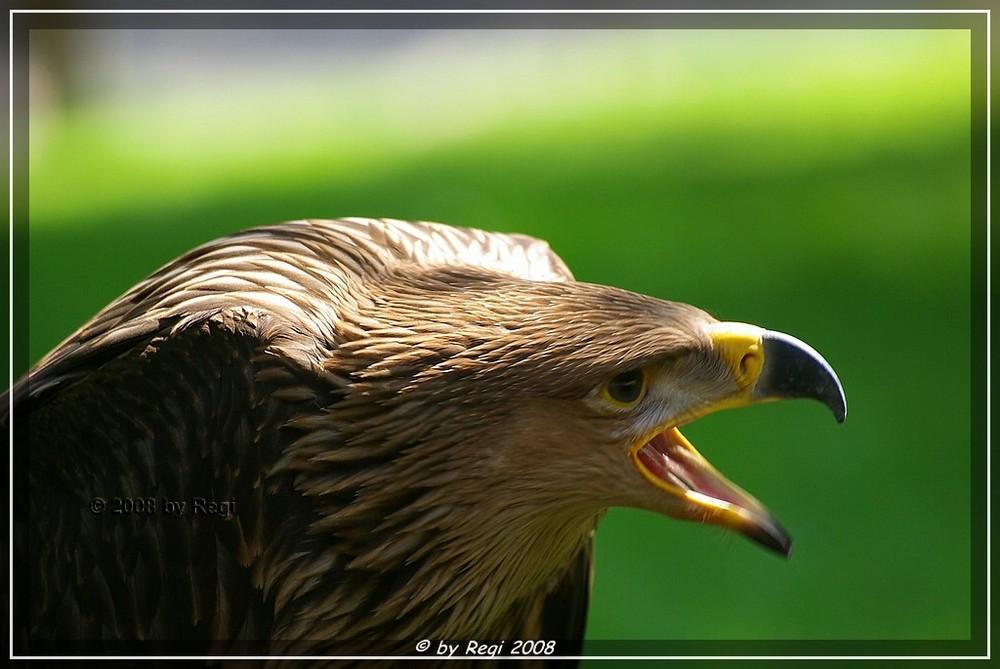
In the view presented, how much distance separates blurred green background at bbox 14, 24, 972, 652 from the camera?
2145mm

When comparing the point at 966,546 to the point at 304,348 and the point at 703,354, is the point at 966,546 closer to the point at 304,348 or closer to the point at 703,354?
the point at 703,354

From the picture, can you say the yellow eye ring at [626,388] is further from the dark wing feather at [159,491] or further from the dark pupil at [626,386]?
the dark wing feather at [159,491]

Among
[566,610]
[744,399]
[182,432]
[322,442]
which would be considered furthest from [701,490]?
[182,432]

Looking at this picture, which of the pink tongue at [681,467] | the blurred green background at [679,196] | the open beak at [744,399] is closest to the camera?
the open beak at [744,399]

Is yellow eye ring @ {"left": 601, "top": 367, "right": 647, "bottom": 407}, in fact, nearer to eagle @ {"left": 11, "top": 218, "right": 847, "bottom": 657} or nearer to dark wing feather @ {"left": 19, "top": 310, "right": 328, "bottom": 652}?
eagle @ {"left": 11, "top": 218, "right": 847, "bottom": 657}

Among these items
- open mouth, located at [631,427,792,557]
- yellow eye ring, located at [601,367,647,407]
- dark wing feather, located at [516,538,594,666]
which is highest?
yellow eye ring, located at [601,367,647,407]

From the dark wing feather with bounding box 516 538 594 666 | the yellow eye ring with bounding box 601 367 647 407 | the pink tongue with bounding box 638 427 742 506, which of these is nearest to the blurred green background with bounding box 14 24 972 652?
the dark wing feather with bounding box 516 538 594 666

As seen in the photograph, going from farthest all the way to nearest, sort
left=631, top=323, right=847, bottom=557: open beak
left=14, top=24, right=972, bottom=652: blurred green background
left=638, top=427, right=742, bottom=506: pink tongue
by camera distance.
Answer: left=14, top=24, right=972, bottom=652: blurred green background → left=638, top=427, right=742, bottom=506: pink tongue → left=631, top=323, right=847, bottom=557: open beak

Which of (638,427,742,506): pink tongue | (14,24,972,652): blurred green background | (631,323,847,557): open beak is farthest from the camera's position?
(14,24,972,652): blurred green background

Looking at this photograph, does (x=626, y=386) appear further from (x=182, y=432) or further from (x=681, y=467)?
(x=182, y=432)

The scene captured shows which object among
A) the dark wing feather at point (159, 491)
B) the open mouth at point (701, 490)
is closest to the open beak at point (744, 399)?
the open mouth at point (701, 490)

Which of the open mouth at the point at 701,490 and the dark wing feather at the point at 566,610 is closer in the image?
the open mouth at the point at 701,490

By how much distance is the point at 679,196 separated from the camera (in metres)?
2.70

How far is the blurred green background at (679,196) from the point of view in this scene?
214 centimetres
